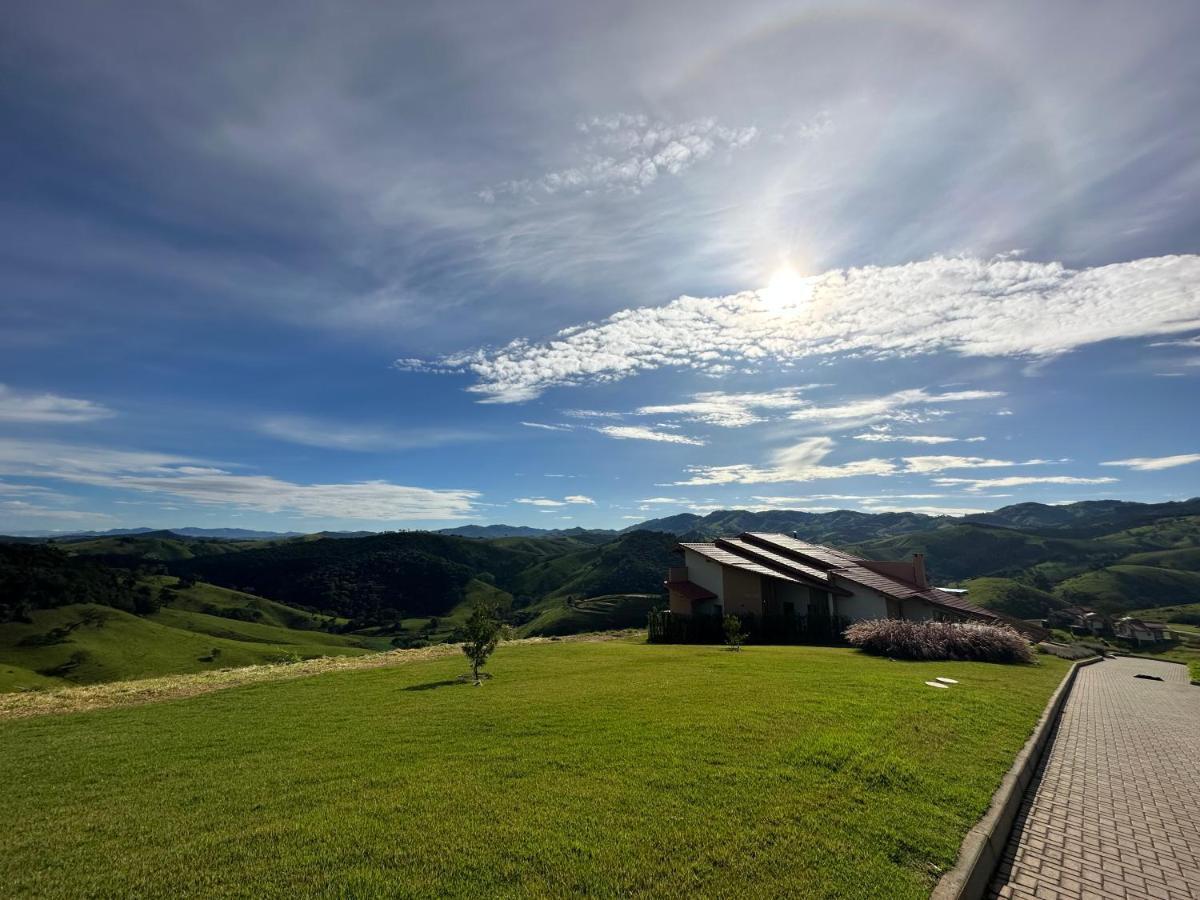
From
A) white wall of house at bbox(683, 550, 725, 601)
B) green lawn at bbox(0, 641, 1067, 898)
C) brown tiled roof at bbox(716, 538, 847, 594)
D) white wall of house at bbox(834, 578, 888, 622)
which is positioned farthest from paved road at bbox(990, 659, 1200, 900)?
white wall of house at bbox(683, 550, 725, 601)

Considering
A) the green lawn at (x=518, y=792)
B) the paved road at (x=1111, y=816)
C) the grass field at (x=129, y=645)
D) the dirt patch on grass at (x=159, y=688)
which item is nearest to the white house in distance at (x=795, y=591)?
the dirt patch on grass at (x=159, y=688)

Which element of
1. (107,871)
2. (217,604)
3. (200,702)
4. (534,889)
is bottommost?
→ (217,604)

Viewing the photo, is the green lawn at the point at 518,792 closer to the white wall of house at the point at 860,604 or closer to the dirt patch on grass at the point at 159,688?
the dirt patch on grass at the point at 159,688

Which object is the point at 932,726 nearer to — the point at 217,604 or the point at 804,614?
the point at 804,614

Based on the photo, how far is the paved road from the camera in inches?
262

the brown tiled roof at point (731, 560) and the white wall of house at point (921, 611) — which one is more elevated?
the brown tiled roof at point (731, 560)

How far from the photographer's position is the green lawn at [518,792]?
20.0ft

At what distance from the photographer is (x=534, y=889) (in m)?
5.65

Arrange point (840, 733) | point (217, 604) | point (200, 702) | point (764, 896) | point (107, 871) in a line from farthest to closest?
point (217, 604), point (200, 702), point (840, 733), point (107, 871), point (764, 896)

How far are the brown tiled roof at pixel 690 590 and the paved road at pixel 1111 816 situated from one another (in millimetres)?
23314

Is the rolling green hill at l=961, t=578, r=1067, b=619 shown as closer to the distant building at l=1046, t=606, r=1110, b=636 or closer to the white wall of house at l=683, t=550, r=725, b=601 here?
the distant building at l=1046, t=606, r=1110, b=636

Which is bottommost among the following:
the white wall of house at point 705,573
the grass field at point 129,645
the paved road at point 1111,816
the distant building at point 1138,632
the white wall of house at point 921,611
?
the grass field at point 129,645

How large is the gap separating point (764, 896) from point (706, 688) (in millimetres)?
10643

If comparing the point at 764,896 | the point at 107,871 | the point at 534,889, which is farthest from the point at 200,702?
the point at 764,896
